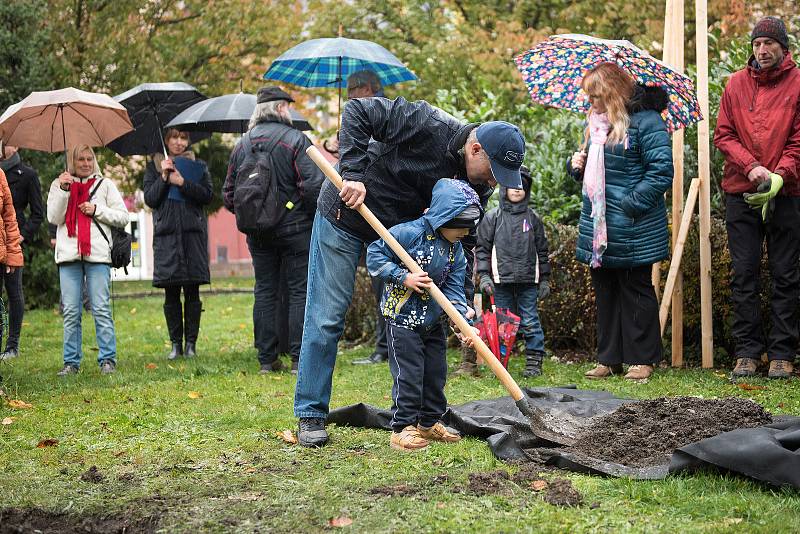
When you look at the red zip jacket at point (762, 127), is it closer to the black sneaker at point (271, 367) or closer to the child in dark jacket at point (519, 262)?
the child in dark jacket at point (519, 262)

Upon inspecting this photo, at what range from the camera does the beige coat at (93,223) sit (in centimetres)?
816

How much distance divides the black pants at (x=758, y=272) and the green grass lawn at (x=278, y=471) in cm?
39

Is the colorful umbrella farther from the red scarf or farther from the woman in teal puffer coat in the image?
the red scarf

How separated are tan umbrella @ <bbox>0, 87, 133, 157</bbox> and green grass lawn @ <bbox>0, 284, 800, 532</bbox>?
2.16 meters

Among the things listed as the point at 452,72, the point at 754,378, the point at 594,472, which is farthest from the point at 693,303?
the point at 452,72

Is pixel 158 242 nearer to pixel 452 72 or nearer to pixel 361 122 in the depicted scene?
pixel 361 122

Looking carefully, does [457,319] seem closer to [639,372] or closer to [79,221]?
[639,372]

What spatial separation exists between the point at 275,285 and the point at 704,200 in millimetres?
3629

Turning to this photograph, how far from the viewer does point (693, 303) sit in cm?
846

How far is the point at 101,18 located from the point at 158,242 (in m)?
12.5

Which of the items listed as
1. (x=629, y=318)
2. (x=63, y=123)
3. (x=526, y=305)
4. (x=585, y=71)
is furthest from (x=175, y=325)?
(x=585, y=71)

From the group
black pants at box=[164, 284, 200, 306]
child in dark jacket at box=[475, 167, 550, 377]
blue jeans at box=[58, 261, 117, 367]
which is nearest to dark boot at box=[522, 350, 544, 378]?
child in dark jacket at box=[475, 167, 550, 377]

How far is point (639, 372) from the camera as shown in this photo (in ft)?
24.9

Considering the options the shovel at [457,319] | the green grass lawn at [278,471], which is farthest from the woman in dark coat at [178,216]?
the shovel at [457,319]
